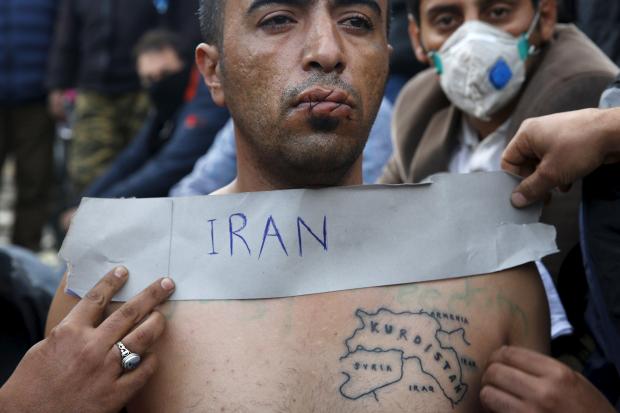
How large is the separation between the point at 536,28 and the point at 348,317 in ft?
4.67

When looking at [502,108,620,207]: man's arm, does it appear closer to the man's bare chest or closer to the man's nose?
the man's bare chest

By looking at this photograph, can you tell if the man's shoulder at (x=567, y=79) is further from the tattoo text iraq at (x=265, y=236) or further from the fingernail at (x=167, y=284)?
the fingernail at (x=167, y=284)

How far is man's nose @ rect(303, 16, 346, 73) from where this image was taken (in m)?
2.18

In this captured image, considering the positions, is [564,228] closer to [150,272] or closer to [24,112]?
[150,272]

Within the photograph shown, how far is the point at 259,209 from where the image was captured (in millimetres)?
2273

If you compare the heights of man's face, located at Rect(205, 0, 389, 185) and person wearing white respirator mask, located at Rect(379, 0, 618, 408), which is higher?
man's face, located at Rect(205, 0, 389, 185)

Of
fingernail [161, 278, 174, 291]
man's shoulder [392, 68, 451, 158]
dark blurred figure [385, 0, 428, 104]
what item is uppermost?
fingernail [161, 278, 174, 291]

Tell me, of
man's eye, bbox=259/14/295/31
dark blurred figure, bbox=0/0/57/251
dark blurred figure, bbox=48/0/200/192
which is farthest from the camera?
dark blurred figure, bbox=0/0/57/251

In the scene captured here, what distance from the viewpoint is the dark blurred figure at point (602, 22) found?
3752 millimetres

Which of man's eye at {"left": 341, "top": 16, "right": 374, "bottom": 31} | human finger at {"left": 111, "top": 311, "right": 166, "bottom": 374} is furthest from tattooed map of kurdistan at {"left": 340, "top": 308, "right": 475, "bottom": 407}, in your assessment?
man's eye at {"left": 341, "top": 16, "right": 374, "bottom": 31}

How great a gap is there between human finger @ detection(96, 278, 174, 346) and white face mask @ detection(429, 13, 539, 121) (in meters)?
1.36

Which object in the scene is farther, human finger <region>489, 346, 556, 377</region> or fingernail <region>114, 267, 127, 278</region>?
fingernail <region>114, 267, 127, 278</region>

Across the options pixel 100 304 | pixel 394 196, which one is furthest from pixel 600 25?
pixel 100 304

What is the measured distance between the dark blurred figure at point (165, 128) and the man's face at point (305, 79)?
264 centimetres
